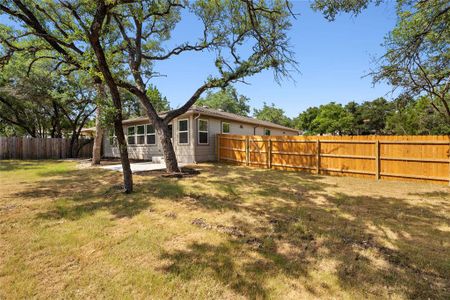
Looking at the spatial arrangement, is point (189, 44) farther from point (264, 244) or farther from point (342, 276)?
point (342, 276)

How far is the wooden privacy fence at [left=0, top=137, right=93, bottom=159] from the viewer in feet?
54.4

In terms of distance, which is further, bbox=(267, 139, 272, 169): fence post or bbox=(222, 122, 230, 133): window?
bbox=(222, 122, 230, 133): window

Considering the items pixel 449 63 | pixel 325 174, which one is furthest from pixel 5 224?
pixel 449 63

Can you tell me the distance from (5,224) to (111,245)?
227 centimetres

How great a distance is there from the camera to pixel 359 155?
8.95 meters

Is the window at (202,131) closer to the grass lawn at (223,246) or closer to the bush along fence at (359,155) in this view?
the bush along fence at (359,155)

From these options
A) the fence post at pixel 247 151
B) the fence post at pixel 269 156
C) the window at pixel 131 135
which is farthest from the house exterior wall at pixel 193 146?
the fence post at pixel 269 156

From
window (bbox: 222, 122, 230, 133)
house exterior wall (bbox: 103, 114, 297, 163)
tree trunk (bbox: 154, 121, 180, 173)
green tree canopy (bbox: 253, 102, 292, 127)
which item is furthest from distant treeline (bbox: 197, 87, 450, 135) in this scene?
tree trunk (bbox: 154, 121, 180, 173)

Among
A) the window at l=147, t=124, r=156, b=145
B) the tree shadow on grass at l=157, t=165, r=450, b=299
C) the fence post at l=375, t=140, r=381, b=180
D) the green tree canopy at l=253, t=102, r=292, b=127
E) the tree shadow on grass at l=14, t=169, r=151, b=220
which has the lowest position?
the tree shadow on grass at l=157, t=165, r=450, b=299

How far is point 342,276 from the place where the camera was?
2.53m

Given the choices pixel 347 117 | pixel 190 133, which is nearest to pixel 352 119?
pixel 347 117

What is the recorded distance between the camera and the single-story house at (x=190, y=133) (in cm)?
1350

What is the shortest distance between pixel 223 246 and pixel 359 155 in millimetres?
7877

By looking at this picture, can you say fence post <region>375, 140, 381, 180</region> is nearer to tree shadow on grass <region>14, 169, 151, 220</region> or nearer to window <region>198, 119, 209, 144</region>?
tree shadow on grass <region>14, 169, 151, 220</region>
